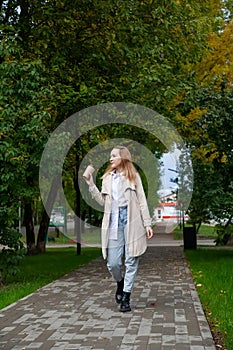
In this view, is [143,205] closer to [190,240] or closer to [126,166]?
[126,166]

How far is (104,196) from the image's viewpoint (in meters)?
8.20

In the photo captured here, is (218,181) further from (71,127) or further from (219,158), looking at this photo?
(71,127)

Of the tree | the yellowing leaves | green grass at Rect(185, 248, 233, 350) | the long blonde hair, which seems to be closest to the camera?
green grass at Rect(185, 248, 233, 350)

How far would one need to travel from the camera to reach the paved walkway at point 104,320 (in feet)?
19.8

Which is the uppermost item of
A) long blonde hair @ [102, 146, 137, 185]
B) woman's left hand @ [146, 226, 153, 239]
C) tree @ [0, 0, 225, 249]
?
tree @ [0, 0, 225, 249]

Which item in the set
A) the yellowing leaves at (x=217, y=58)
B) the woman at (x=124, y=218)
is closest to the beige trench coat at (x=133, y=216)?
the woman at (x=124, y=218)

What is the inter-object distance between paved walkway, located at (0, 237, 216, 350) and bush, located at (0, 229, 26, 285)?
97 cm

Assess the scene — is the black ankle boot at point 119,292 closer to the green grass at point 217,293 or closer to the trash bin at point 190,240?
the green grass at point 217,293

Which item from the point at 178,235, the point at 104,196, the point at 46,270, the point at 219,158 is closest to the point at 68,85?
the point at 46,270

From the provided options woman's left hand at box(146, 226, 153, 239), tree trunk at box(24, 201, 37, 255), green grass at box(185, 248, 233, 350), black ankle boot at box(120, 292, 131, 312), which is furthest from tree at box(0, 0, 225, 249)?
tree trunk at box(24, 201, 37, 255)

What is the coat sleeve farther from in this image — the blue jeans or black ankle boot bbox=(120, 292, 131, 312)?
black ankle boot bbox=(120, 292, 131, 312)

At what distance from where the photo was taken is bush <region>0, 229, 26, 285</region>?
12117mm

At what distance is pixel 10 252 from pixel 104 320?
5340mm

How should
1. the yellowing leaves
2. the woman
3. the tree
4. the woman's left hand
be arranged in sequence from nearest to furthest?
the woman's left hand, the woman, the tree, the yellowing leaves
